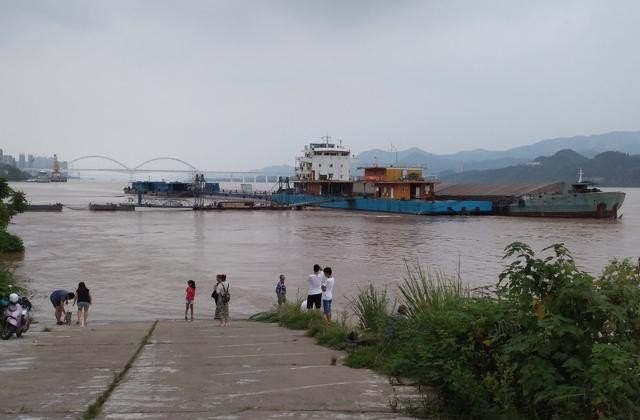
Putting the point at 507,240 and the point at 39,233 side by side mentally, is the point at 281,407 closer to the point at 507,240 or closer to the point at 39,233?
the point at 507,240

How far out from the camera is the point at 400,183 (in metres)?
55.6

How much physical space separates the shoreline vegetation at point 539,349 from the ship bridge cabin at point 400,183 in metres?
50.6

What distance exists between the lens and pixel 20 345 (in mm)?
7312

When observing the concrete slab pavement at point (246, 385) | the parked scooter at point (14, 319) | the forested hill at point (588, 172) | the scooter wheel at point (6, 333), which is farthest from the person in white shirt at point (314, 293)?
the forested hill at point (588, 172)

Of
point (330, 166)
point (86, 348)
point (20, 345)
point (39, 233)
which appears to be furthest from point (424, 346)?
point (330, 166)

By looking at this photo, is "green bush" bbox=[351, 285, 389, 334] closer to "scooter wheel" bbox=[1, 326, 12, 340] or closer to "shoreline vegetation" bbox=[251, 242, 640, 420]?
"shoreline vegetation" bbox=[251, 242, 640, 420]

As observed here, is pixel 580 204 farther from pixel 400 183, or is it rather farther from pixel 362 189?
pixel 362 189

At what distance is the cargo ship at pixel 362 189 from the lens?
5156 centimetres

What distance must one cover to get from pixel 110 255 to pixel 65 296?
14059 millimetres

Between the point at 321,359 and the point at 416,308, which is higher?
the point at 416,308

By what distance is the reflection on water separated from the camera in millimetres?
16141

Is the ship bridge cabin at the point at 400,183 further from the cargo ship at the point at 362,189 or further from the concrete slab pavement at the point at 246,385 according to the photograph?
the concrete slab pavement at the point at 246,385

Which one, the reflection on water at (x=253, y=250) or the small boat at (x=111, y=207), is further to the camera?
the small boat at (x=111, y=207)

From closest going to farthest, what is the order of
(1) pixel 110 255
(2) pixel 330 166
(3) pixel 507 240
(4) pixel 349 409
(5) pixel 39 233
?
(4) pixel 349 409 < (1) pixel 110 255 < (3) pixel 507 240 < (5) pixel 39 233 < (2) pixel 330 166
